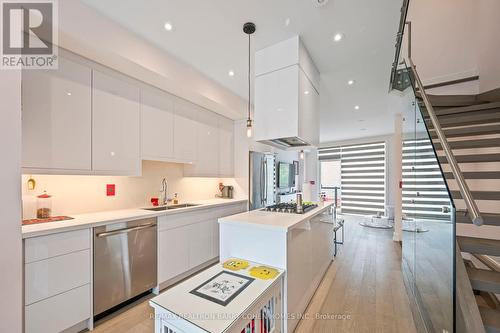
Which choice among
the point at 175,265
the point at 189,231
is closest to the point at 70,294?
the point at 175,265

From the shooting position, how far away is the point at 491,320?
4.17ft

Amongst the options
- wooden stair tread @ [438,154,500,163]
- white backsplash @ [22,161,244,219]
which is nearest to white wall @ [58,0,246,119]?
white backsplash @ [22,161,244,219]

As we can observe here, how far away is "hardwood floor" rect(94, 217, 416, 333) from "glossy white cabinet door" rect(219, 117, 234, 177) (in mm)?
2385

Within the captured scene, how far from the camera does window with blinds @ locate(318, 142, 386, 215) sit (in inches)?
291

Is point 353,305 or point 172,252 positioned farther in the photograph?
point 172,252

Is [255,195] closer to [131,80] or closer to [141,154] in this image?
[141,154]

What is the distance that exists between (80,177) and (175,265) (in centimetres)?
156

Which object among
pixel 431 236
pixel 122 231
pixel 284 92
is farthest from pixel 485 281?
pixel 122 231

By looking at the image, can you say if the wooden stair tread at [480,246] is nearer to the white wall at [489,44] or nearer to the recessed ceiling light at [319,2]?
the white wall at [489,44]

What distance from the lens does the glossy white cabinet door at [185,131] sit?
3100 millimetres

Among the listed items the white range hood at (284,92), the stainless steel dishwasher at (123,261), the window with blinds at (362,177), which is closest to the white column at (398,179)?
the window with blinds at (362,177)

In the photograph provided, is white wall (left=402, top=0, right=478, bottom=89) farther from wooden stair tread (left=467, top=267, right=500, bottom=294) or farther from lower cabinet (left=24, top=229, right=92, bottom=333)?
lower cabinet (left=24, top=229, right=92, bottom=333)

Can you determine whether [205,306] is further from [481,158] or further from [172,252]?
[481,158]

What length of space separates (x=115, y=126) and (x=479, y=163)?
4186 mm
